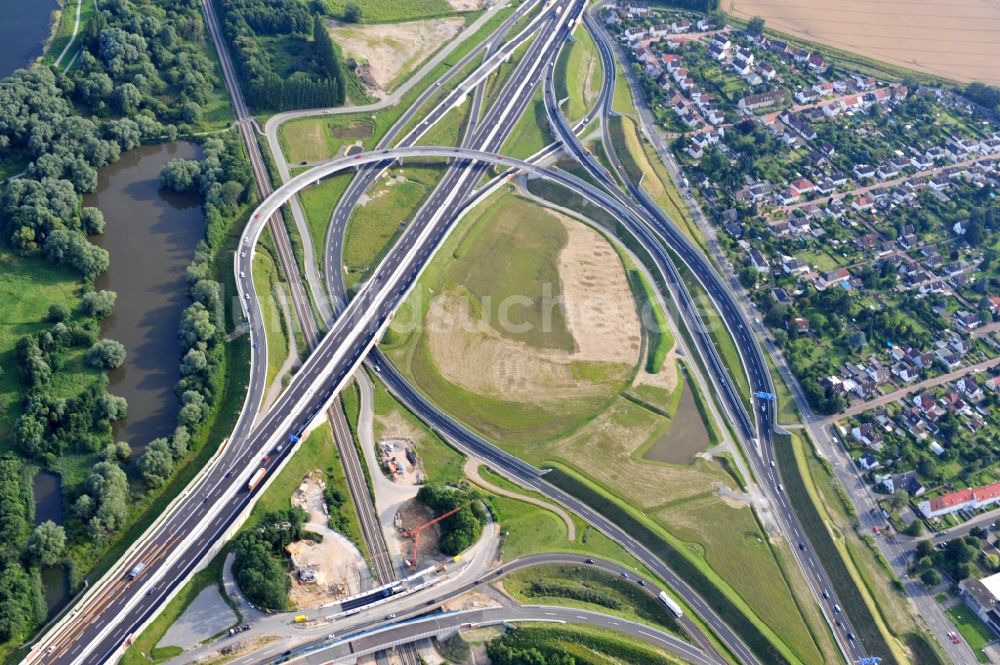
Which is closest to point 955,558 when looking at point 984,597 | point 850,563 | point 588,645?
point 984,597

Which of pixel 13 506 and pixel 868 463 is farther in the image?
pixel 868 463

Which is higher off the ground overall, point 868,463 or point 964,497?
point 868,463

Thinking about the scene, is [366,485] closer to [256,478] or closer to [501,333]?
[256,478]

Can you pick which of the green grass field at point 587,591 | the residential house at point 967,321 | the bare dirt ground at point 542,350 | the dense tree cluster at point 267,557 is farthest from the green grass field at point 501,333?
the residential house at point 967,321

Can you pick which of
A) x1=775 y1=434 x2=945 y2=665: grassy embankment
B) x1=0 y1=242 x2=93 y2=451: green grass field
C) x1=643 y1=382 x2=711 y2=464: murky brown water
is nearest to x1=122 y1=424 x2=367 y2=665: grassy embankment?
x1=0 y1=242 x2=93 y2=451: green grass field

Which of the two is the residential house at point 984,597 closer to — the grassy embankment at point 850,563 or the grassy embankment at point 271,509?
the grassy embankment at point 850,563

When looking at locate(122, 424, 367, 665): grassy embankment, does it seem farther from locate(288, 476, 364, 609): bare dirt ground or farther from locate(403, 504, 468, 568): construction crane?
locate(403, 504, 468, 568): construction crane

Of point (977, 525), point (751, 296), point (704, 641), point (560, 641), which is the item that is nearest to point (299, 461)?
point (560, 641)
